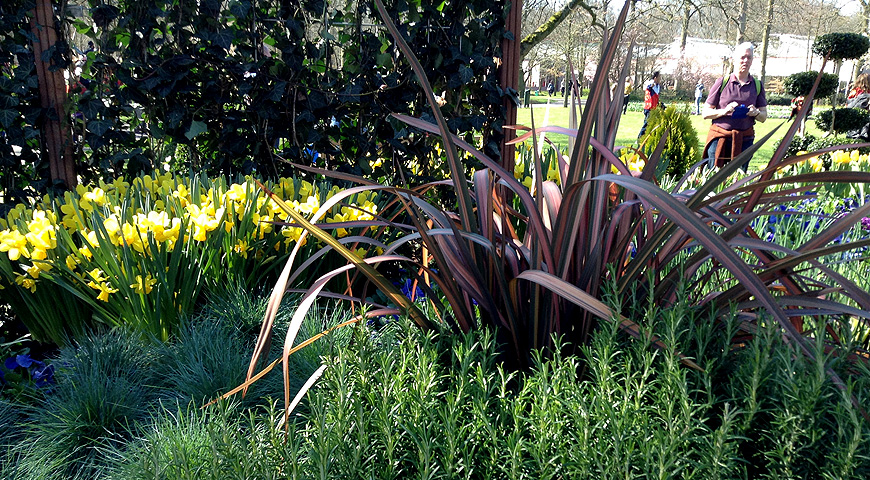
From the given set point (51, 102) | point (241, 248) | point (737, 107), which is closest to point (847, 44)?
point (737, 107)

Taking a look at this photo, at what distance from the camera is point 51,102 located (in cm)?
311

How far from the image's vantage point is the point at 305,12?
124 inches

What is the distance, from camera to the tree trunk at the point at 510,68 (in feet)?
10.7

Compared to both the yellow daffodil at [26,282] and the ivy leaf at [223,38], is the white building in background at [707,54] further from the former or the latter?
the yellow daffodil at [26,282]

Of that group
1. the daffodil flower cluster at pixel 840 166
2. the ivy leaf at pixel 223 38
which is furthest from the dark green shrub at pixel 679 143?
the ivy leaf at pixel 223 38

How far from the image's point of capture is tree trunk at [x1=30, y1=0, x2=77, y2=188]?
3.03m

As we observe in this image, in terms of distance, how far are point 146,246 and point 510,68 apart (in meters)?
2.19

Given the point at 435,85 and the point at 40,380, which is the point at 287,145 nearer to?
the point at 435,85

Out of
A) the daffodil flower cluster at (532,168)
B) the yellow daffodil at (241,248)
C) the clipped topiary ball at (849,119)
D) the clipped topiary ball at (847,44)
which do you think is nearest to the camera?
the yellow daffodil at (241,248)

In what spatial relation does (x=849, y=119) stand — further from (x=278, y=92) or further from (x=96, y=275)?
(x=96, y=275)

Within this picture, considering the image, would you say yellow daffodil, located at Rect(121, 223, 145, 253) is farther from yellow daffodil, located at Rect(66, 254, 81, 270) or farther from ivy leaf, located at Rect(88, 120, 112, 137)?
ivy leaf, located at Rect(88, 120, 112, 137)

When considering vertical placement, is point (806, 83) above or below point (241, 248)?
above

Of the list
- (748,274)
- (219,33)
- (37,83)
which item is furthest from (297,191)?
(748,274)

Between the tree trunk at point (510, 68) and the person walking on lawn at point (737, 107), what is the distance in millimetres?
3107
